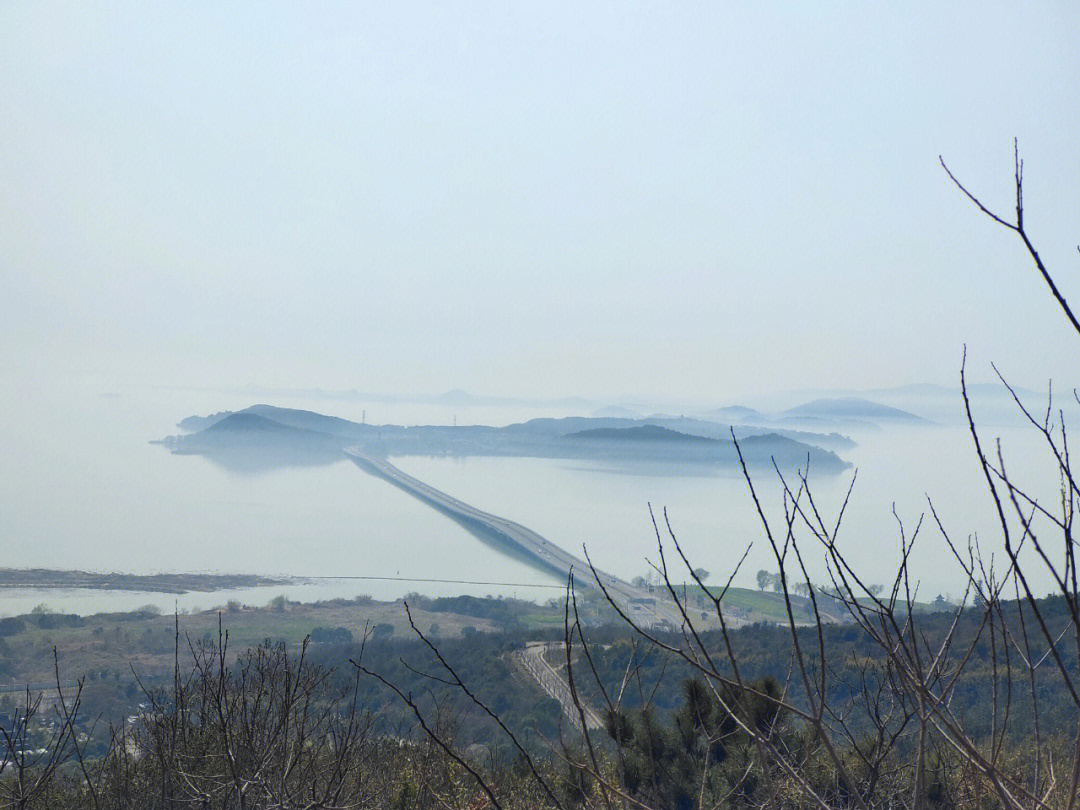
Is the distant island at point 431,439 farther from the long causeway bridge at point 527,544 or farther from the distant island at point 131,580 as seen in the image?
the distant island at point 131,580

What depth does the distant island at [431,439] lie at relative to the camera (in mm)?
47156

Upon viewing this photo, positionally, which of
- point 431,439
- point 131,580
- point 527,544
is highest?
point 431,439

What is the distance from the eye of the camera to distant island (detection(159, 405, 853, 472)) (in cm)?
4716

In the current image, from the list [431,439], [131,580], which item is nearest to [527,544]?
[131,580]

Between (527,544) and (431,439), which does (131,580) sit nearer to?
(527,544)

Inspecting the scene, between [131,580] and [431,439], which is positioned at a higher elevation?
[431,439]

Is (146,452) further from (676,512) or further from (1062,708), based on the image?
(1062,708)

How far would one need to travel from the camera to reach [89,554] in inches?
1398

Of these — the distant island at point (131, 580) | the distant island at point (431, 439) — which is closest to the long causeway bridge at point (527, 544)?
the distant island at point (431, 439)

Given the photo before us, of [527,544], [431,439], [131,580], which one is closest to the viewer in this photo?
[131,580]

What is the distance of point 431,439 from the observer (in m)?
57.1

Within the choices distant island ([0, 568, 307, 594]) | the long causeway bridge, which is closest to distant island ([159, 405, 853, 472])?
the long causeway bridge

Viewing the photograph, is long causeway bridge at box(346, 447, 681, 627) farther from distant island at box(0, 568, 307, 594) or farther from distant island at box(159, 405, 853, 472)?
distant island at box(0, 568, 307, 594)

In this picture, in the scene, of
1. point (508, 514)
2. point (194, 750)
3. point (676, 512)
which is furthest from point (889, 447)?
point (194, 750)
